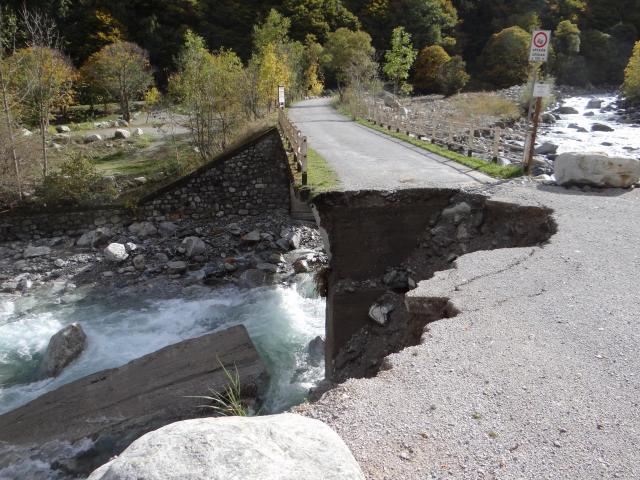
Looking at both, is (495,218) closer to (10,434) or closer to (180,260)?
(10,434)

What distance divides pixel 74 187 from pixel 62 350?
8702 mm

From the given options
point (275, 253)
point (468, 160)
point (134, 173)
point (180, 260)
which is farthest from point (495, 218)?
point (134, 173)

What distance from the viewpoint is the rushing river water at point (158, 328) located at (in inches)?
380

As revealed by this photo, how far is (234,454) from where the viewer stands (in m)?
2.77

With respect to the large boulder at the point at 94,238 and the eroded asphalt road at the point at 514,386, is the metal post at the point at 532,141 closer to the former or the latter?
the eroded asphalt road at the point at 514,386

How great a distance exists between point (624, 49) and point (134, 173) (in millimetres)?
57360

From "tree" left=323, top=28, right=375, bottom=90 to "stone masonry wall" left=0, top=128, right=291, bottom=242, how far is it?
89.2ft

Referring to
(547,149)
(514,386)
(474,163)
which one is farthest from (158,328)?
(547,149)

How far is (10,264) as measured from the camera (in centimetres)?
1502

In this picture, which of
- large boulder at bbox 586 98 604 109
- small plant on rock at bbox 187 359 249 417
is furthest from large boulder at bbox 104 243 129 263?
large boulder at bbox 586 98 604 109

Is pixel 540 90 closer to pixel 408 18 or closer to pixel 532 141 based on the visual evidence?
pixel 532 141

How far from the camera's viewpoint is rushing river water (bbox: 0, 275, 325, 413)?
9.66 metres

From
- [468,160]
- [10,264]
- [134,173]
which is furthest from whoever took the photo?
[134,173]

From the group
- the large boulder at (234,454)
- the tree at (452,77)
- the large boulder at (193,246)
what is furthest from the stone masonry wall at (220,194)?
the tree at (452,77)
